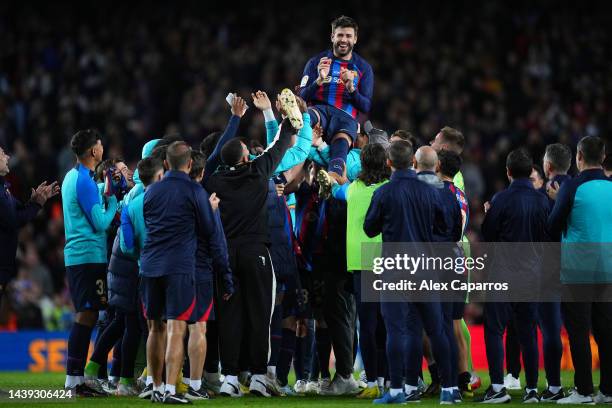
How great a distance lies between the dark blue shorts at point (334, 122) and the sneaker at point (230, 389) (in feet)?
9.33

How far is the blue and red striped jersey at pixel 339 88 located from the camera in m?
11.3

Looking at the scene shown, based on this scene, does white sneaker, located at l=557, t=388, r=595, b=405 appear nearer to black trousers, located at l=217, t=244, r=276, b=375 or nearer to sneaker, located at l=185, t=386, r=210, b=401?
black trousers, located at l=217, t=244, r=276, b=375

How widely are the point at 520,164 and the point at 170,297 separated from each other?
341 cm

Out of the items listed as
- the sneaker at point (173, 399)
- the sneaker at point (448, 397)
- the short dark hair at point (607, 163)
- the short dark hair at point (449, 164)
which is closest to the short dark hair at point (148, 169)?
the sneaker at point (173, 399)

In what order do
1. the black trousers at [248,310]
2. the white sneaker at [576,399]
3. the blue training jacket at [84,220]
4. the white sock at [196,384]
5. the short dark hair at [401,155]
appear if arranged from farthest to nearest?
the blue training jacket at [84,220]
the black trousers at [248,310]
the white sock at [196,384]
the white sneaker at [576,399]
the short dark hair at [401,155]

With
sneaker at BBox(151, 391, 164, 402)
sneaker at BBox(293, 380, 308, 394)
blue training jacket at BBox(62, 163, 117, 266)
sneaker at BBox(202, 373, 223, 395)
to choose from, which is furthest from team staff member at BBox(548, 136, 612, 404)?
blue training jacket at BBox(62, 163, 117, 266)

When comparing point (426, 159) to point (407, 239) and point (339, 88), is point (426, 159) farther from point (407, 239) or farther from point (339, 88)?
point (339, 88)

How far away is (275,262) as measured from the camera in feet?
34.0

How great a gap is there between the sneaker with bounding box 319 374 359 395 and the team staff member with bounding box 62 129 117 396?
7.21ft

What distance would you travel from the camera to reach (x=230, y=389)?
981 centimetres

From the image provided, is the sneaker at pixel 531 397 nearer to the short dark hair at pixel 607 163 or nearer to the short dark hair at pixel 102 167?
the short dark hair at pixel 607 163

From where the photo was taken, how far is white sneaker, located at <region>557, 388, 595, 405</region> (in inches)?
363

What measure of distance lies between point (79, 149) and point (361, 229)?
111 inches

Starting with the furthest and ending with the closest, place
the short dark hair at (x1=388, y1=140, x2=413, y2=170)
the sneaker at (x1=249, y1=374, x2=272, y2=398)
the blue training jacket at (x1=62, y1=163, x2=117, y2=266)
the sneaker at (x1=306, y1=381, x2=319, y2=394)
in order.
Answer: the sneaker at (x1=306, y1=381, x2=319, y2=394) < the blue training jacket at (x1=62, y1=163, x2=117, y2=266) < the sneaker at (x1=249, y1=374, x2=272, y2=398) < the short dark hair at (x1=388, y1=140, x2=413, y2=170)
